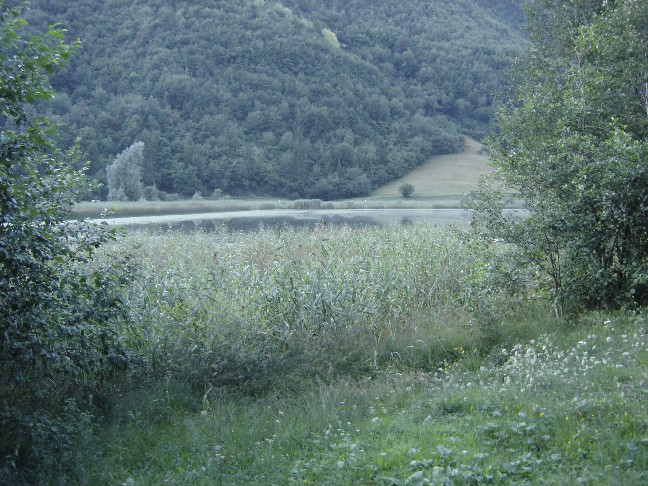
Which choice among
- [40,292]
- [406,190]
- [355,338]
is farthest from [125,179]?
[40,292]

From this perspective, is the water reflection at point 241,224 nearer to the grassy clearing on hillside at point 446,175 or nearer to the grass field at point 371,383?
the grass field at point 371,383

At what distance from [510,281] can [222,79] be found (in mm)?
50162

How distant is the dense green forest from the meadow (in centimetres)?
2453

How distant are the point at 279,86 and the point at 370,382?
5498cm

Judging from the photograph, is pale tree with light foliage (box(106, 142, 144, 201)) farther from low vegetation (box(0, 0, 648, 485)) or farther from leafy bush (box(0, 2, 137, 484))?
leafy bush (box(0, 2, 137, 484))

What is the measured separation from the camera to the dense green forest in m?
42.0

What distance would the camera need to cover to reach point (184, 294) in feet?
30.3

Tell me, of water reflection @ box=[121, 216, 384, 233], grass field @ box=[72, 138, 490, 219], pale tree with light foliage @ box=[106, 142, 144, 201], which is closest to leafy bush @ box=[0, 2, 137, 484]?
water reflection @ box=[121, 216, 384, 233]

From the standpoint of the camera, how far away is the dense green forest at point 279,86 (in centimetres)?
4200

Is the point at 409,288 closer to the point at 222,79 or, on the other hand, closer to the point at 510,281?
the point at 510,281

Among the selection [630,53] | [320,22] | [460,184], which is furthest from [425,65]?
[630,53]

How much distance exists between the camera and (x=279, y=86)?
60.2m

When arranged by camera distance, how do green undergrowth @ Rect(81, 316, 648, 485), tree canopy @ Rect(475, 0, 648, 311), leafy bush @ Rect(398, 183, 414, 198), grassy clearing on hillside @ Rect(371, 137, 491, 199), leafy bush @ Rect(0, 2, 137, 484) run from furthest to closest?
1. grassy clearing on hillside @ Rect(371, 137, 491, 199)
2. leafy bush @ Rect(398, 183, 414, 198)
3. tree canopy @ Rect(475, 0, 648, 311)
4. leafy bush @ Rect(0, 2, 137, 484)
5. green undergrowth @ Rect(81, 316, 648, 485)

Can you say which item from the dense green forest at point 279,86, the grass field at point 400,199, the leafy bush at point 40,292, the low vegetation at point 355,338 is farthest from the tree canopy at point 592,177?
the dense green forest at point 279,86
